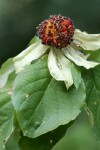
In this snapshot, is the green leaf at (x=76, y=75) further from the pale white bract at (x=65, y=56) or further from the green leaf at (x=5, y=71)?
the green leaf at (x=5, y=71)

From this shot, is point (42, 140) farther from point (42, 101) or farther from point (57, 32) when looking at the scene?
point (57, 32)

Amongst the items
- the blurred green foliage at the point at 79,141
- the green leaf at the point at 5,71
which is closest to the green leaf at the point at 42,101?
the green leaf at the point at 5,71

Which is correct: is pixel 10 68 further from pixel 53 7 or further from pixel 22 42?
pixel 22 42

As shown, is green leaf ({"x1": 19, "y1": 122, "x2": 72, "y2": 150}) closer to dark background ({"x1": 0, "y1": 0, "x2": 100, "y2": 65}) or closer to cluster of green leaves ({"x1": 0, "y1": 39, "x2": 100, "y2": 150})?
cluster of green leaves ({"x1": 0, "y1": 39, "x2": 100, "y2": 150})

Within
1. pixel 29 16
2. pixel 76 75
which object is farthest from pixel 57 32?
pixel 29 16

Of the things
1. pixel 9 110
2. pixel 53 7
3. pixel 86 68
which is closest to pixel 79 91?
pixel 86 68

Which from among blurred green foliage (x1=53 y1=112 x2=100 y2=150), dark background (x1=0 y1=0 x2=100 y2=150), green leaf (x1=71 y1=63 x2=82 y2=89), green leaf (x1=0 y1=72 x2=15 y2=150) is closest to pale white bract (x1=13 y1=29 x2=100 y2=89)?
green leaf (x1=71 y1=63 x2=82 y2=89)
